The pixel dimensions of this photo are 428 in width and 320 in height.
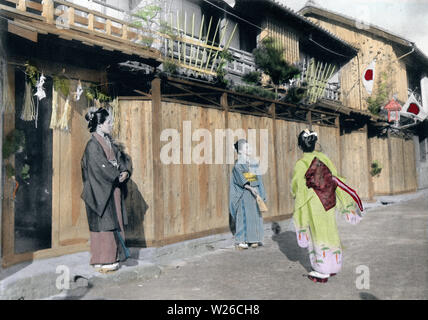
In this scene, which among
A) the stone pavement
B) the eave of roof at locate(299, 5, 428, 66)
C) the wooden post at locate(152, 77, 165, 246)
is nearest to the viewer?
the stone pavement

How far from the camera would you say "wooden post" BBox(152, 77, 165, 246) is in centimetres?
655

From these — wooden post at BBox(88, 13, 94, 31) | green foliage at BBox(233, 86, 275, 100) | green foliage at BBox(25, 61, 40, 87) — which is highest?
wooden post at BBox(88, 13, 94, 31)

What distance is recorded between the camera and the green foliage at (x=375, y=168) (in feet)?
54.4

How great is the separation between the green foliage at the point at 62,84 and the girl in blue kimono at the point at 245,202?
359 cm

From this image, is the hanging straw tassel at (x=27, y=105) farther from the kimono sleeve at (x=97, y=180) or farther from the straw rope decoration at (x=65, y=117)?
the kimono sleeve at (x=97, y=180)

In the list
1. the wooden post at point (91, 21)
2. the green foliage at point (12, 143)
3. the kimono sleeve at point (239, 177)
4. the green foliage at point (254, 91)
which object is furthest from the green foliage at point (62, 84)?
the green foliage at point (254, 91)

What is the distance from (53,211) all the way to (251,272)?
354 centimetres

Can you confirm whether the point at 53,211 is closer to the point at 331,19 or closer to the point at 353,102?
the point at 353,102

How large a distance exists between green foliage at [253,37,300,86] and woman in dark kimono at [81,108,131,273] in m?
7.20

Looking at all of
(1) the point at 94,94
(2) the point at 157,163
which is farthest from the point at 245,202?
(1) the point at 94,94

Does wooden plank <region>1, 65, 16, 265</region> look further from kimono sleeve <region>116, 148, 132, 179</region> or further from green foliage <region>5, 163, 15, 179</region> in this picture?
kimono sleeve <region>116, 148, 132, 179</region>

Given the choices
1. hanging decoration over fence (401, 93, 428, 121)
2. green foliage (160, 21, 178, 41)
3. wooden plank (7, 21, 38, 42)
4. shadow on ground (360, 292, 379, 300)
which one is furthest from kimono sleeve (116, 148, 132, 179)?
hanging decoration over fence (401, 93, 428, 121)

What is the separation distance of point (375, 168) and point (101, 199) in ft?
49.8
